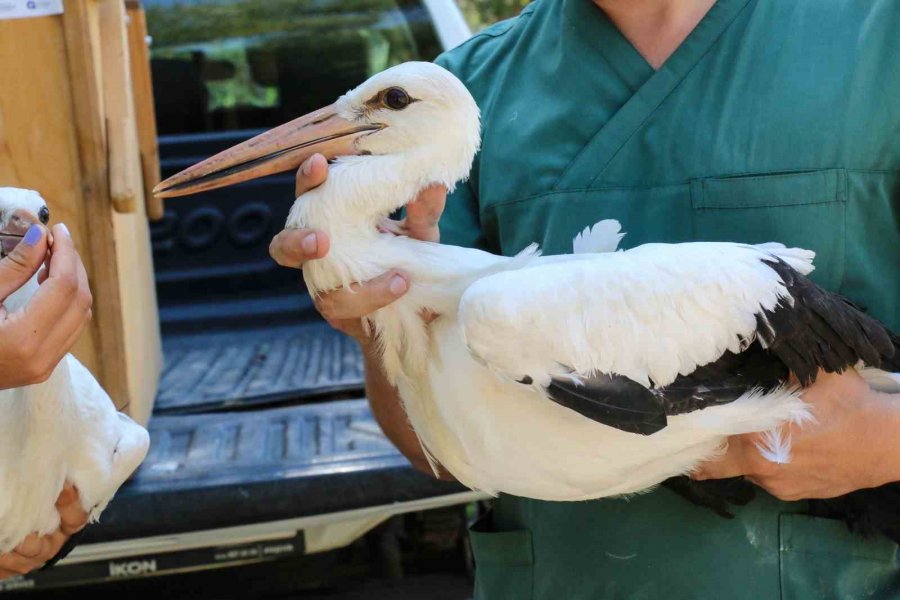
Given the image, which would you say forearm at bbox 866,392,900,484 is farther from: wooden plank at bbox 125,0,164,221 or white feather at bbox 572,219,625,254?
wooden plank at bbox 125,0,164,221

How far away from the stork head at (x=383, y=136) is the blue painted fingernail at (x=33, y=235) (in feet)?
1.33

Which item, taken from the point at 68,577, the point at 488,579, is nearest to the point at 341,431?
the point at 68,577

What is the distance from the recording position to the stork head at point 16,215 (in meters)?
2.42

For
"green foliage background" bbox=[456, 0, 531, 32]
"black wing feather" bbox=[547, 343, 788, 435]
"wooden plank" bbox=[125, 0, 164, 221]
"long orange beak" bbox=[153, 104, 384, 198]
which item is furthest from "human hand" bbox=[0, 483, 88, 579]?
"green foliage background" bbox=[456, 0, 531, 32]

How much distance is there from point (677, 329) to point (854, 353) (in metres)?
0.40

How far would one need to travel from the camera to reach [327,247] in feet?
8.28

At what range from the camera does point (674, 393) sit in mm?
2424

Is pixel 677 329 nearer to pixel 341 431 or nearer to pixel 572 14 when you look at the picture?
pixel 572 14

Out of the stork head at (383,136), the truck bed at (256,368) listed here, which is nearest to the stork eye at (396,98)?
the stork head at (383,136)

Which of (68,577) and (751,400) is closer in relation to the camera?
(751,400)

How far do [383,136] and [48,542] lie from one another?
1489mm

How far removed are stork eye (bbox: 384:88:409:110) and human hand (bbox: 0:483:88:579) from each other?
1.42 meters

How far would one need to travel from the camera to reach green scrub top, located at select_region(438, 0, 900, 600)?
232 centimetres

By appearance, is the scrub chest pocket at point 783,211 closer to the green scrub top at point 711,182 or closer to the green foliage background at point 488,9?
the green scrub top at point 711,182
